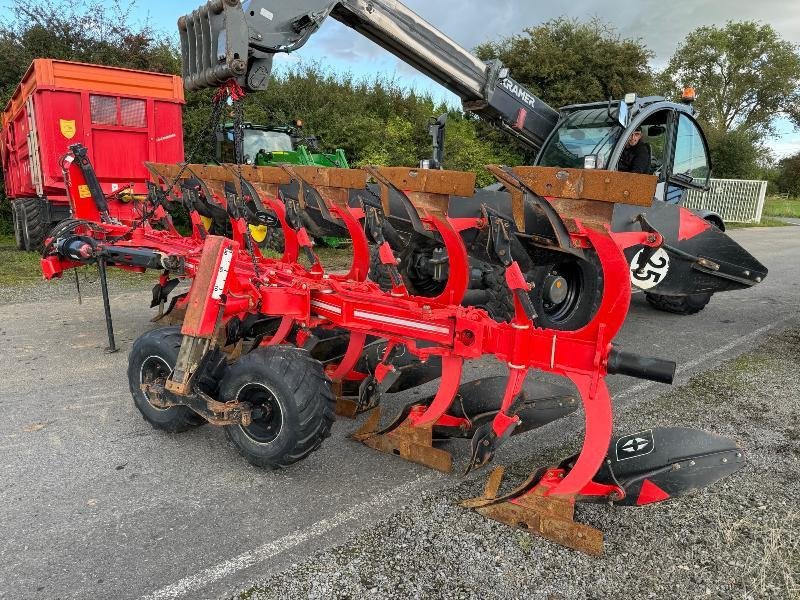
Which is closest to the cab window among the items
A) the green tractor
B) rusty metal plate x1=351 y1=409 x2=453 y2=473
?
rusty metal plate x1=351 y1=409 x2=453 y2=473

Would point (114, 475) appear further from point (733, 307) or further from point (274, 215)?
point (733, 307)

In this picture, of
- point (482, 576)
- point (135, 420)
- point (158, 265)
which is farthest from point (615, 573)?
point (158, 265)

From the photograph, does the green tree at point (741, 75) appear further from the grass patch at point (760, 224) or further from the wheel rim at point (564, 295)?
the wheel rim at point (564, 295)

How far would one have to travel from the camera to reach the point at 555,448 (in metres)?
3.50

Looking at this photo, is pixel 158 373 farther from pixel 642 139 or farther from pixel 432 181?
pixel 642 139

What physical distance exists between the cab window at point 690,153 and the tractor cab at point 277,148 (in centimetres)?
595

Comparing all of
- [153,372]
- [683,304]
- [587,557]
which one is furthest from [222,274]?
[683,304]

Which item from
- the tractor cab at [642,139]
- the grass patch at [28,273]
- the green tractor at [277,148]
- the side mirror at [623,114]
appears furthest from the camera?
the green tractor at [277,148]

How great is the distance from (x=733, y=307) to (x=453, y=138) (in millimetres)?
11345

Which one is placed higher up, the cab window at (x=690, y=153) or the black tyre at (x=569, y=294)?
the cab window at (x=690, y=153)

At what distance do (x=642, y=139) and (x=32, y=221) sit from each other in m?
9.31

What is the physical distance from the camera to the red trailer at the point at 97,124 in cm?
821

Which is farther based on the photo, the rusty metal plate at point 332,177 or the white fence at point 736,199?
the white fence at point 736,199

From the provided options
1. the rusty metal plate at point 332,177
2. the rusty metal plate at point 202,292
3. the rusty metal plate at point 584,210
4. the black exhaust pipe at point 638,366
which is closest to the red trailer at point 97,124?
the rusty metal plate at point 332,177
